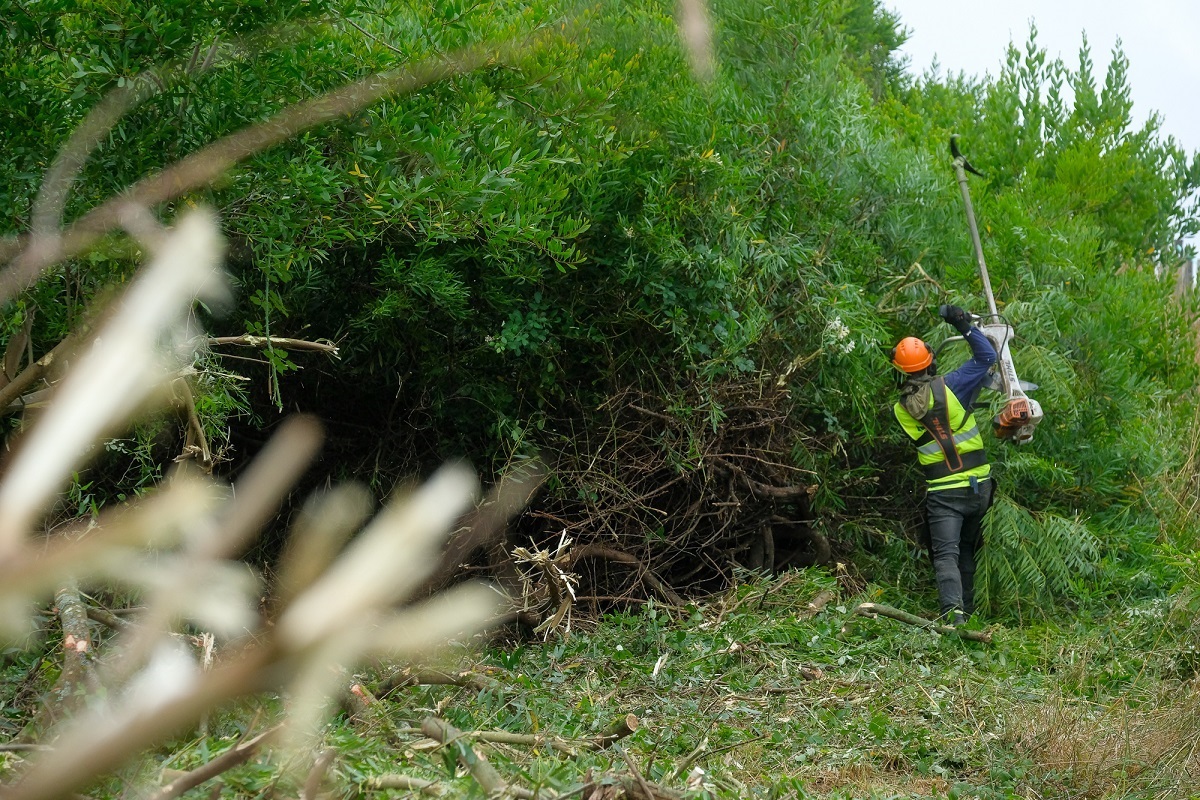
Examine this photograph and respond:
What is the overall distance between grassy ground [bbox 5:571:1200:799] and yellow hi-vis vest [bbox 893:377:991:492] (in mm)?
1289

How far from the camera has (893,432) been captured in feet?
29.3

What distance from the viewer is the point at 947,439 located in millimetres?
8023

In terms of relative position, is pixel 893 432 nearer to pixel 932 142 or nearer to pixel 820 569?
pixel 820 569

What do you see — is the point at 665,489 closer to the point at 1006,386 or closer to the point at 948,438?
the point at 948,438

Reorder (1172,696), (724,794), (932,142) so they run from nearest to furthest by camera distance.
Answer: (724,794) < (1172,696) < (932,142)

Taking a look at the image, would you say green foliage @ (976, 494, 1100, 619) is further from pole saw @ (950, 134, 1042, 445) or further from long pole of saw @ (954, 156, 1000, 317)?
long pole of saw @ (954, 156, 1000, 317)

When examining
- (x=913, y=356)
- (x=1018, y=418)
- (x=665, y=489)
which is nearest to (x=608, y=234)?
(x=665, y=489)

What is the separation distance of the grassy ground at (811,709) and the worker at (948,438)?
101cm

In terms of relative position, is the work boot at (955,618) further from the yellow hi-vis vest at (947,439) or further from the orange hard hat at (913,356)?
the orange hard hat at (913,356)

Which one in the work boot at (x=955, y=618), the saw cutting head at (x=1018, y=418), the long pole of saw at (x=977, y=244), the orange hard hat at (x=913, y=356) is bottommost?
the work boot at (x=955, y=618)

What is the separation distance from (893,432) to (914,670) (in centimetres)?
306

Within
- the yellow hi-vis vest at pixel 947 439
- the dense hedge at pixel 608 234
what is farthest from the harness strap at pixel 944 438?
the dense hedge at pixel 608 234

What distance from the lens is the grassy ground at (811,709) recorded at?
3.47m

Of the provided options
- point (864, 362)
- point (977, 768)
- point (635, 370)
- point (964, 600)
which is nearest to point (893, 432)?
point (864, 362)
